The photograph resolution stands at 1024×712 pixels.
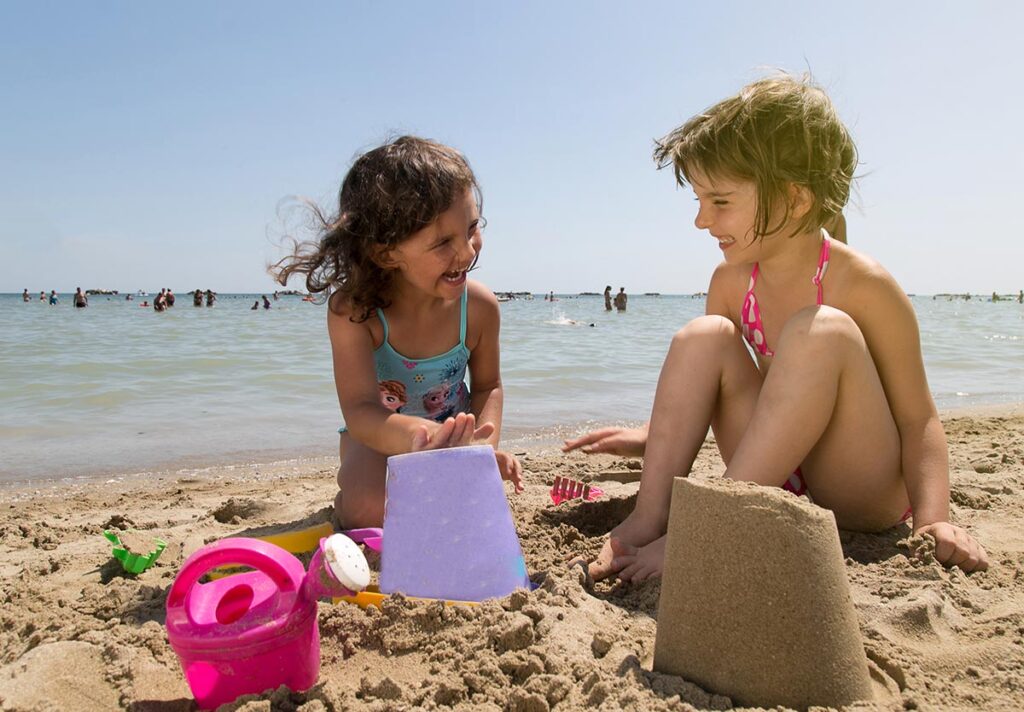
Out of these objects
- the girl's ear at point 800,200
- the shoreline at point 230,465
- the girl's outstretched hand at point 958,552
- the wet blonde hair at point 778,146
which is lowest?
the shoreline at point 230,465

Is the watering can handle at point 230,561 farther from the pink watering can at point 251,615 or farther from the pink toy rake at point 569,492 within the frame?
the pink toy rake at point 569,492

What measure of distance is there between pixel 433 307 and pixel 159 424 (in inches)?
114

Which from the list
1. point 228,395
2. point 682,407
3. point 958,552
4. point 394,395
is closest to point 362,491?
point 394,395

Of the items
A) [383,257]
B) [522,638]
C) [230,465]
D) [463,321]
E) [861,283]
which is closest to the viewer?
[522,638]

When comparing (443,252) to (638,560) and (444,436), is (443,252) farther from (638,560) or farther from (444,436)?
(638,560)

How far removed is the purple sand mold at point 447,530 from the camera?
57.0 inches

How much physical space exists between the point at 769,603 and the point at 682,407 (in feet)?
2.62

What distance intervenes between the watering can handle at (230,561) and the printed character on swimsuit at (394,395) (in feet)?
4.85

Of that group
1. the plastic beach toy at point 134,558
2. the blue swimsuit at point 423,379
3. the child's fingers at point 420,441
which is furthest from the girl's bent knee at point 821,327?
the plastic beach toy at point 134,558

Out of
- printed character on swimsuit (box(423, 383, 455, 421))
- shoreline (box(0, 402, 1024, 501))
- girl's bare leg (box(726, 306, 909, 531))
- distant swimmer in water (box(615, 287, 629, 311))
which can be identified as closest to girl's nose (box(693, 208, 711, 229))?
Answer: girl's bare leg (box(726, 306, 909, 531))

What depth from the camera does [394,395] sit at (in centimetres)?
265

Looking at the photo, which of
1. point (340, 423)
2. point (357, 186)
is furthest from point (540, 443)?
point (357, 186)

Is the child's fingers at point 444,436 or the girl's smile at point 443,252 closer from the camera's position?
the child's fingers at point 444,436

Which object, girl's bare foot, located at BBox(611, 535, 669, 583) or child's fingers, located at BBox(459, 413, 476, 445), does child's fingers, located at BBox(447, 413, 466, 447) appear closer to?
child's fingers, located at BBox(459, 413, 476, 445)
